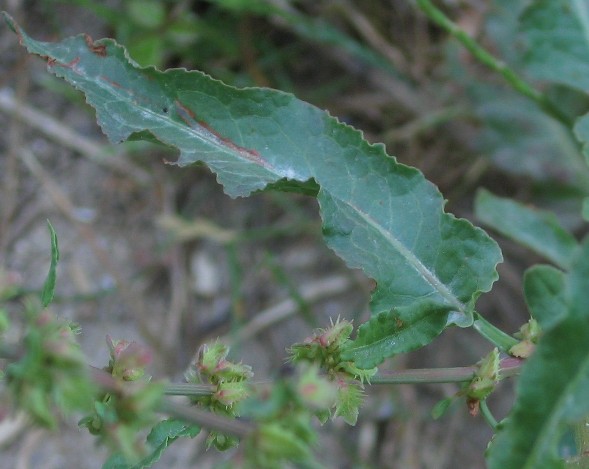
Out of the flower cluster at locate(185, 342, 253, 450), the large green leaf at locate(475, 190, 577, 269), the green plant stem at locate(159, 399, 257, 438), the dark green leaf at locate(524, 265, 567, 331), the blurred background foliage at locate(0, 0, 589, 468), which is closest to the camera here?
the green plant stem at locate(159, 399, 257, 438)

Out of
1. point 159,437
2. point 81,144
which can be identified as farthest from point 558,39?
point 81,144

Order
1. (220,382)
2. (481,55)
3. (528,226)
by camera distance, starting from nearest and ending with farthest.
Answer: (220,382) → (481,55) → (528,226)

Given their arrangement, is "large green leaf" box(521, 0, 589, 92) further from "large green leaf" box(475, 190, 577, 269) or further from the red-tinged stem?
the red-tinged stem

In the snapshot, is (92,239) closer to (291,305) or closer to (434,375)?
(291,305)

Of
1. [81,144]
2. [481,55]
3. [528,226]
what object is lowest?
[81,144]

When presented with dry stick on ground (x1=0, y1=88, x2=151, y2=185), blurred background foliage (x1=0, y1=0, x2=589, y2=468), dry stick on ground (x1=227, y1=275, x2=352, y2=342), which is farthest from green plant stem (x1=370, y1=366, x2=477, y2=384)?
dry stick on ground (x1=0, y1=88, x2=151, y2=185)

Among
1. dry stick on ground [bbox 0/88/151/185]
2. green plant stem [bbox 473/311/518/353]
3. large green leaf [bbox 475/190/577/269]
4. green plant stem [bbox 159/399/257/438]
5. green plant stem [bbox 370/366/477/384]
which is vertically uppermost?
green plant stem [bbox 159/399/257/438]
